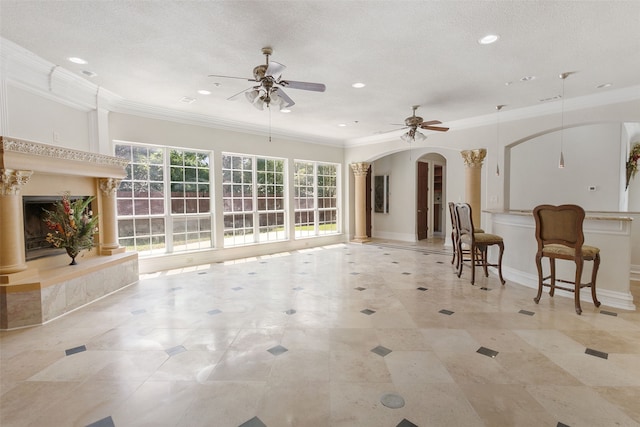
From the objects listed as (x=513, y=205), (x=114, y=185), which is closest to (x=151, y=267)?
(x=114, y=185)

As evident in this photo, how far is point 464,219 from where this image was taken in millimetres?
4758

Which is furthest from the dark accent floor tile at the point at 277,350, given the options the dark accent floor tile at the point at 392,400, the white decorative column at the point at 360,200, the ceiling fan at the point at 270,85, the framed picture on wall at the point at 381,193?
the framed picture on wall at the point at 381,193

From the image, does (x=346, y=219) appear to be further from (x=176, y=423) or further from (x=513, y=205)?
(x=176, y=423)

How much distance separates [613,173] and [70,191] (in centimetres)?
972

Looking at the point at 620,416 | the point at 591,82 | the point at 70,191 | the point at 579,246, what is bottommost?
the point at 620,416

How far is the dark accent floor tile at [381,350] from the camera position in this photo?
2.53m

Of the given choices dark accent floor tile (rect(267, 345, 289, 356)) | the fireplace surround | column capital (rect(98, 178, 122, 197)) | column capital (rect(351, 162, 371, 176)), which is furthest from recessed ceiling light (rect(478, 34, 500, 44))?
column capital (rect(351, 162, 371, 176))

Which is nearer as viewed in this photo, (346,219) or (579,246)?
(579,246)

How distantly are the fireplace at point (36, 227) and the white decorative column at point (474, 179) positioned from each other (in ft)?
23.3

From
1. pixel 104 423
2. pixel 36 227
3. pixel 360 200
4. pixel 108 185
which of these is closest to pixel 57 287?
pixel 36 227

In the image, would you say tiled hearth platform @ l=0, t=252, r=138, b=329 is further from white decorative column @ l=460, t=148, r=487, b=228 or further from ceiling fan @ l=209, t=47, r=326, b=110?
white decorative column @ l=460, t=148, r=487, b=228

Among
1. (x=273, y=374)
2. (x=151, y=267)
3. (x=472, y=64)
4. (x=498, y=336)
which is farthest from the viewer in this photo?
(x=151, y=267)

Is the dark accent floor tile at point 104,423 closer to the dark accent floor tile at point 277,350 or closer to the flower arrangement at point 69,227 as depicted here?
the dark accent floor tile at point 277,350

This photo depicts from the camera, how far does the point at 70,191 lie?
412cm
